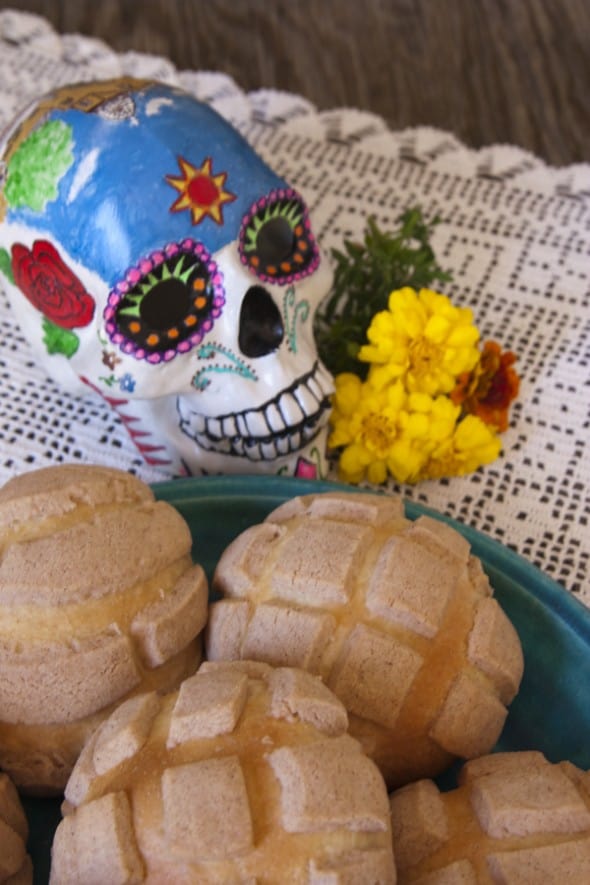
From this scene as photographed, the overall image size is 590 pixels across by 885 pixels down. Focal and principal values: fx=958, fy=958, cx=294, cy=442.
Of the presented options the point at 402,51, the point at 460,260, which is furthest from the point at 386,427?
the point at 402,51

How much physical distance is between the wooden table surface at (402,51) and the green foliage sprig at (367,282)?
0.46 meters

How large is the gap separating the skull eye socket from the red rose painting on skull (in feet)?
0.44

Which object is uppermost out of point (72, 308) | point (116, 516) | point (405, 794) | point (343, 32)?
point (343, 32)

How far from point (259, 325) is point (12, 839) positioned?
16.9 inches

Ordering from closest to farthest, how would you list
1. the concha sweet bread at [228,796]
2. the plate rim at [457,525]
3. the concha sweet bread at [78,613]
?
1. the concha sweet bread at [228,796]
2. the concha sweet bread at [78,613]
3. the plate rim at [457,525]

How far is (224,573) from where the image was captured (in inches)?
25.9

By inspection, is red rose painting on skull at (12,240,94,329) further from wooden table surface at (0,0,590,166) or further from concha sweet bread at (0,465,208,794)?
wooden table surface at (0,0,590,166)

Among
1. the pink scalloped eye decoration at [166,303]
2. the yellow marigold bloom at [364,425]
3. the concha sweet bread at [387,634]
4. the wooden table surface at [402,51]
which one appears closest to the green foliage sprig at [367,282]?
the yellow marigold bloom at [364,425]

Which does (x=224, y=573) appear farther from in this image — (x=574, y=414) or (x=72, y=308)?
(x=574, y=414)

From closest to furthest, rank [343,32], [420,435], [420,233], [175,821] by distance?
[175,821]
[420,435]
[420,233]
[343,32]

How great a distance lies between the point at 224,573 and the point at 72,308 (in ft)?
0.85

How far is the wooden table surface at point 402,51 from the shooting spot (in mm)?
1388

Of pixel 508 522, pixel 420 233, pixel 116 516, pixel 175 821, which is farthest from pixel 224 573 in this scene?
pixel 420 233

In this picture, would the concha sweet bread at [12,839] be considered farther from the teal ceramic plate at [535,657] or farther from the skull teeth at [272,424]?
the skull teeth at [272,424]
